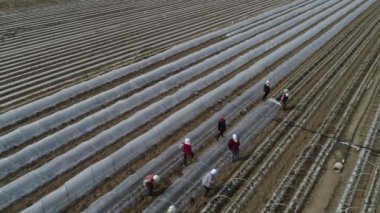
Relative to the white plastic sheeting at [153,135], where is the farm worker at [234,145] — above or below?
above

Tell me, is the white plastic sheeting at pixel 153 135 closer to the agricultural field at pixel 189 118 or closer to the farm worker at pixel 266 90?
the agricultural field at pixel 189 118

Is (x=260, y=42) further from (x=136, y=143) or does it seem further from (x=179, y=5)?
(x=179, y=5)

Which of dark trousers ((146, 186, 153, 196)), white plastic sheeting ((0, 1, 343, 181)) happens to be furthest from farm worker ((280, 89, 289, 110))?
dark trousers ((146, 186, 153, 196))

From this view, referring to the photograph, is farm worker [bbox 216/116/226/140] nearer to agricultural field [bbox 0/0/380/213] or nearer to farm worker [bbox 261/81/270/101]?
agricultural field [bbox 0/0/380/213]

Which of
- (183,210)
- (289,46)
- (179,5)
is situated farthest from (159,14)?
(183,210)

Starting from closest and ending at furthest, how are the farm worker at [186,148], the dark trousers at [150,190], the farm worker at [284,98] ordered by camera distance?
the dark trousers at [150,190], the farm worker at [186,148], the farm worker at [284,98]

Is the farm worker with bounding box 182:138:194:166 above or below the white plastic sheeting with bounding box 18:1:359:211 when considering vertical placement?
above

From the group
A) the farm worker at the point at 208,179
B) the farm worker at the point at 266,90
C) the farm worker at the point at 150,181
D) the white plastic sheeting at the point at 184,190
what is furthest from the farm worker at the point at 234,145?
the farm worker at the point at 266,90

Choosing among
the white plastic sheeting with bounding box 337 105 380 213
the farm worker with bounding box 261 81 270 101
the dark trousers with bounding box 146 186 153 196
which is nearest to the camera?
the dark trousers with bounding box 146 186 153 196
